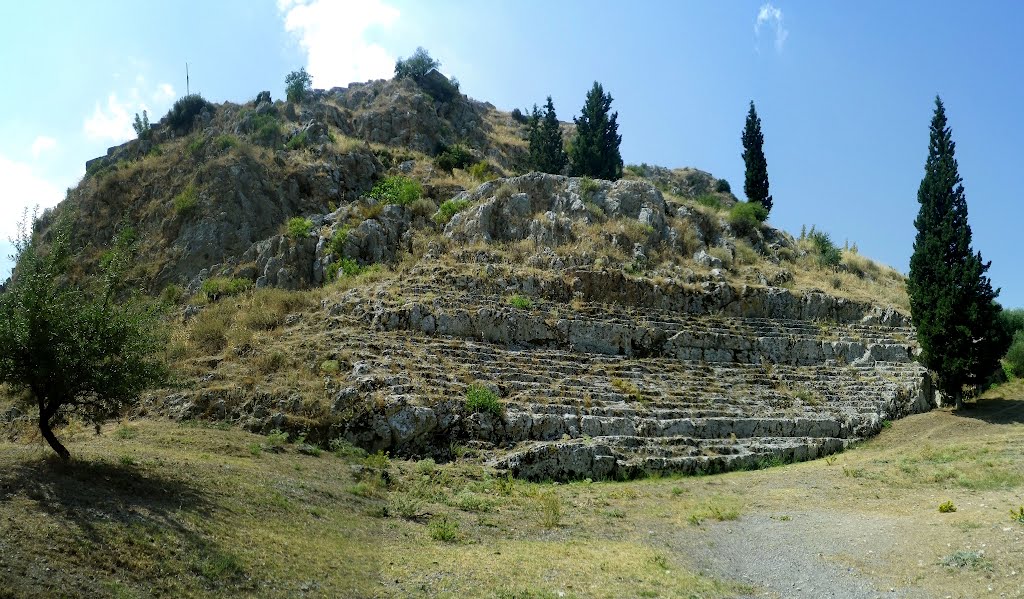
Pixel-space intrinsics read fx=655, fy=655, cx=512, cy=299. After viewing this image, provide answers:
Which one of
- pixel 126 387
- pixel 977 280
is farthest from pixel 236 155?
pixel 977 280

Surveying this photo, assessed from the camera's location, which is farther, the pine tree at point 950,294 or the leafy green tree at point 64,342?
the pine tree at point 950,294

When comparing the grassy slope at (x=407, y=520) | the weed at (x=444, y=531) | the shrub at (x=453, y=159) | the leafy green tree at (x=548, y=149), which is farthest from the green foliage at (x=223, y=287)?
the leafy green tree at (x=548, y=149)

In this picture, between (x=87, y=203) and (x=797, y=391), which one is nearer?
(x=797, y=391)

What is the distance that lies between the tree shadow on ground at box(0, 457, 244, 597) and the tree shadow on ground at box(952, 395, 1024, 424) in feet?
76.2

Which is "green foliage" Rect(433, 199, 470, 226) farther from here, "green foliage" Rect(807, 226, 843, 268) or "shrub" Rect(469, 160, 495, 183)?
"green foliage" Rect(807, 226, 843, 268)

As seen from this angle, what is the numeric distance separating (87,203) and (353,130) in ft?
49.1

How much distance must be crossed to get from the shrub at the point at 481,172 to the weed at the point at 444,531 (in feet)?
78.6

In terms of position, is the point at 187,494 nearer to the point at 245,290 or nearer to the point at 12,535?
the point at 12,535

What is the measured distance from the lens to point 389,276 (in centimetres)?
2452

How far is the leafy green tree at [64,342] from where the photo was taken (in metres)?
9.98

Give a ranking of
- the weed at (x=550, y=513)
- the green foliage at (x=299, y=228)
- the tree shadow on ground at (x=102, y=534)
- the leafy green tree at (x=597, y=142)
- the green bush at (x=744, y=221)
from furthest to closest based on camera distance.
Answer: the leafy green tree at (x=597, y=142) < the green bush at (x=744, y=221) < the green foliage at (x=299, y=228) < the weed at (x=550, y=513) < the tree shadow on ground at (x=102, y=534)

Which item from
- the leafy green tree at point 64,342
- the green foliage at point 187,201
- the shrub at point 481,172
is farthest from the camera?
the shrub at point 481,172

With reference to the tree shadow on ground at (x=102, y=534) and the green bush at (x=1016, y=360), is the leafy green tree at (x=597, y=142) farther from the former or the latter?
the tree shadow on ground at (x=102, y=534)

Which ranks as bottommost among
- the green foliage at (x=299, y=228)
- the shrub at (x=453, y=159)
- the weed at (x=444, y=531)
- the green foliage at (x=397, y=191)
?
the weed at (x=444, y=531)
